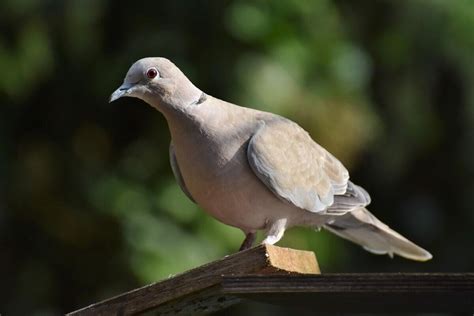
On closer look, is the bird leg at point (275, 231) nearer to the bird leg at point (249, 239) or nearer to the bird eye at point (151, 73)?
the bird leg at point (249, 239)

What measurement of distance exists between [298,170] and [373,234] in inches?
24.0

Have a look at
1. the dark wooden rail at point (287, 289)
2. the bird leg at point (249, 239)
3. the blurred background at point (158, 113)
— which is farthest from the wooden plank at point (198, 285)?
the blurred background at point (158, 113)

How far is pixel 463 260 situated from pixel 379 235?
3003 millimetres

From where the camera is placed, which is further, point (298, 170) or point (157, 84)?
point (298, 170)

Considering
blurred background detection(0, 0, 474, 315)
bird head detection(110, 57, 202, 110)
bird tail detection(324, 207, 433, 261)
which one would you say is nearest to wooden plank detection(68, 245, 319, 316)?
bird head detection(110, 57, 202, 110)

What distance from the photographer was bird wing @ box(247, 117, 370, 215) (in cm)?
360

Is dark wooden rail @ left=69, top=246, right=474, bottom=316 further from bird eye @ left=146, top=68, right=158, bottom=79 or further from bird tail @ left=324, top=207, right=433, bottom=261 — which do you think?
bird tail @ left=324, top=207, right=433, bottom=261

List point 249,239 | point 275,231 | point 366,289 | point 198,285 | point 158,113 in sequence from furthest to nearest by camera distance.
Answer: point 158,113, point 249,239, point 275,231, point 198,285, point 366,289

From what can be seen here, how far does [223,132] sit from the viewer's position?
3.56 m

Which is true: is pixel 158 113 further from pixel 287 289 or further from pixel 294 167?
pixel 287 289

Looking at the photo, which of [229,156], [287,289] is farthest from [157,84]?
[287,289]

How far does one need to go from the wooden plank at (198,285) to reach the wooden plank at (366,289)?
7cm

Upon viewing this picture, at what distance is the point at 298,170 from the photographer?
3.83 metres

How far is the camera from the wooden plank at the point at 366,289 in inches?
110
